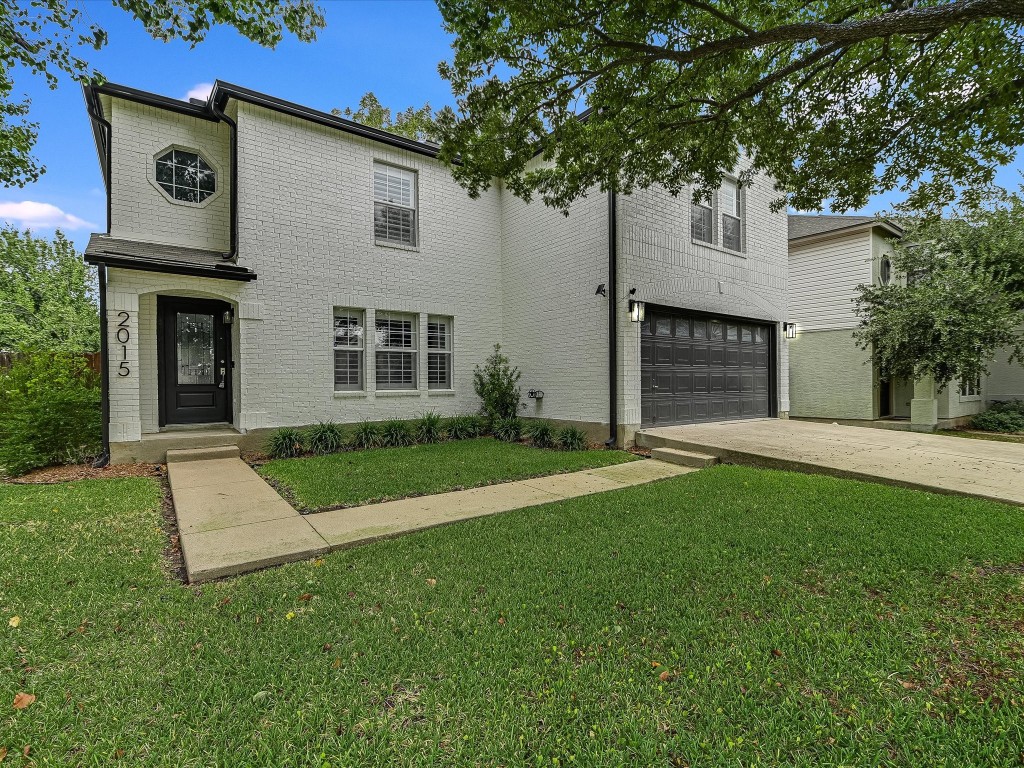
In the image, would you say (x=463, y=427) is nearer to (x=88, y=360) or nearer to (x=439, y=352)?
(x=439, y=352)

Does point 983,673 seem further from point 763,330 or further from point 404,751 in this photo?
point 763,330

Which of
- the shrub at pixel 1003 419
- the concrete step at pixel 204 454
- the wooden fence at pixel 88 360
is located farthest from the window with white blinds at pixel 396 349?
the shrub at pixel 1003 419

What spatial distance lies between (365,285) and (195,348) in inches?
128

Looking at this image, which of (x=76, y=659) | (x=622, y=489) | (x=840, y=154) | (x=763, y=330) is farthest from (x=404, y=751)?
(x=763, y=330)

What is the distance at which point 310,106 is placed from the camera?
8.73 m

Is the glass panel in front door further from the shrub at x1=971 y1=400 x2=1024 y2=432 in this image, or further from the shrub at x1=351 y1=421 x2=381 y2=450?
the shrub at x1=971 y1=400 x2=1024 y2=432

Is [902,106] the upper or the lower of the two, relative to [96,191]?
lower

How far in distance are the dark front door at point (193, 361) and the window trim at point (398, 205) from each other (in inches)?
127

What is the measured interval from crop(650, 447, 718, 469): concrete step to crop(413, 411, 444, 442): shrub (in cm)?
428

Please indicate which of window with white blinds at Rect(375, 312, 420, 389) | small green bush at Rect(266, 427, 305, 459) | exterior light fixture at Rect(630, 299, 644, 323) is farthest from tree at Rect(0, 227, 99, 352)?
exterior light fixture at Rect(630, 299, 644, 323)

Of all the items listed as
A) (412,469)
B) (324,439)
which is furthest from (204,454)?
(412,469)

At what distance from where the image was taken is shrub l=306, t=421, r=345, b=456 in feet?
27.2

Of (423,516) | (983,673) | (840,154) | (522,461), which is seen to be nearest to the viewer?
(983,673)

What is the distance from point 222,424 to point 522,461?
5846 mm
